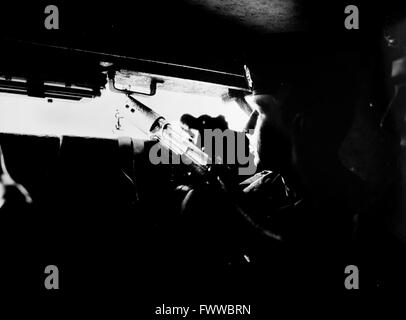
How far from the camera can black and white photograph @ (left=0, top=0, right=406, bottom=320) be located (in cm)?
391

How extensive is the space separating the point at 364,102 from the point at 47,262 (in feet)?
18.3

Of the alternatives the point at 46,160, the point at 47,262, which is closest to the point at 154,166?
the point at 46,160

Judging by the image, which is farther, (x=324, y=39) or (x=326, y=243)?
(x=324, y=39)

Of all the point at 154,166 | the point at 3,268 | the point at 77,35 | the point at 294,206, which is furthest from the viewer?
the point at 154,166

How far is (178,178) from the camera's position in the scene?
484cm

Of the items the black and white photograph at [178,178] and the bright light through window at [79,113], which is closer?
the black and white photograph at [178,178]

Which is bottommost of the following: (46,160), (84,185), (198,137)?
(84,185)

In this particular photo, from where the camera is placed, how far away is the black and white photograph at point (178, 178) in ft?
12.8

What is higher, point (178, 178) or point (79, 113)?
point (79, 113)

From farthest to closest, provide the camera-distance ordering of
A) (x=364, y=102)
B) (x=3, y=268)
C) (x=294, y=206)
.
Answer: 1. (x=364, y=102)
2. (x=294, y=206)
3. (x=3, y=268)

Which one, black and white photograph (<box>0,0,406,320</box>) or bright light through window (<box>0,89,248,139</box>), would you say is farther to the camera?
bright light through window (<box>0,89,248,139</box>)

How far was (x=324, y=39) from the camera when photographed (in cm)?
477

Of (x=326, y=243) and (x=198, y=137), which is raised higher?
(x=198, y=137)
